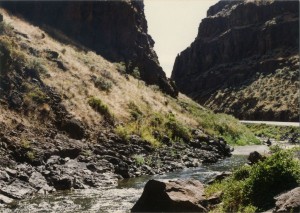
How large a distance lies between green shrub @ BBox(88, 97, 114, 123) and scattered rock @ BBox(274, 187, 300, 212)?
24.5 meters

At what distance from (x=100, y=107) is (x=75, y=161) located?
11.1m

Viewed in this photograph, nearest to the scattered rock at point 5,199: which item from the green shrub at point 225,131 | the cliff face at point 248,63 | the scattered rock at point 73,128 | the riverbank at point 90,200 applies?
the riverbank at point 90,200

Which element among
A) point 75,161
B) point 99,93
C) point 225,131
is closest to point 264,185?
point 75,161

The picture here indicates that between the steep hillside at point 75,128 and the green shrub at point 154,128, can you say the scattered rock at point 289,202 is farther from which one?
the green shrub at point 154,128

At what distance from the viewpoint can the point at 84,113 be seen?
120 ft

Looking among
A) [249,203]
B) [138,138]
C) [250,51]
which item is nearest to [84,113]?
[138,138]

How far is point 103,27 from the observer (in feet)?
237

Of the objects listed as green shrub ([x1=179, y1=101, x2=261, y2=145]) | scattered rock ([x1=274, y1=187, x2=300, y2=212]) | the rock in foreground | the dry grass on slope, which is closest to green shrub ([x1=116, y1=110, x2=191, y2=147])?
the dry grass on slope

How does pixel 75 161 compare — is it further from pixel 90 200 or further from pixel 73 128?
pixel 90 200

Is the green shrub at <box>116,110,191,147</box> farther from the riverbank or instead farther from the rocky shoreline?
the riverbank

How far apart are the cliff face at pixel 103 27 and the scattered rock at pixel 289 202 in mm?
52082

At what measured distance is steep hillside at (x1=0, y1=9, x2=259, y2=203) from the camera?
86.2 ft

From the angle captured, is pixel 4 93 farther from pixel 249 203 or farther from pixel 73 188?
pixel 249 203

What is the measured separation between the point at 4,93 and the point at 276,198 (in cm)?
2299
